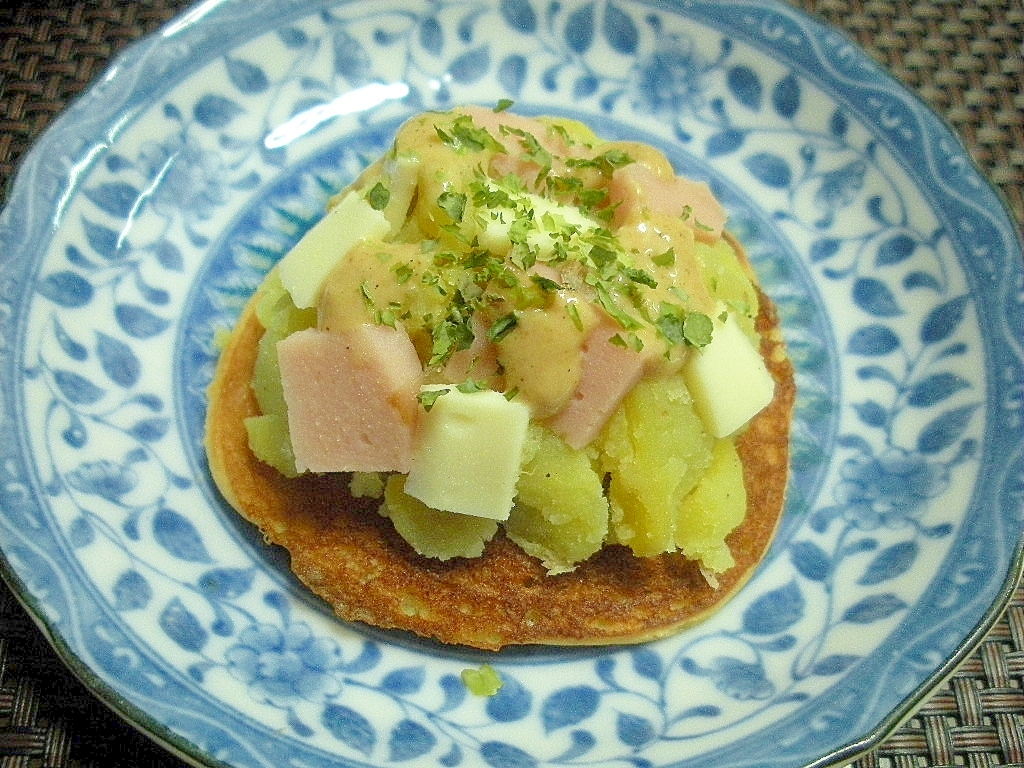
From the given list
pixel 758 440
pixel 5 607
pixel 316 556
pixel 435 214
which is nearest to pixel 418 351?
pixel 435 214

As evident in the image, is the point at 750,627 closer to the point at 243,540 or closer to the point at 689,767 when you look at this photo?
the point at 689,767

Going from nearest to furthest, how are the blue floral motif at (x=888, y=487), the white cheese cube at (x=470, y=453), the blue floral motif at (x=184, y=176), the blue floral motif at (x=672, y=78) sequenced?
the white cheese cube at (x=470, y=453) → the blue floral motif at (x=888, y=487) → the blue floral motif at (x=184, y=176) → the blue floral motif at (x=672, y=78)

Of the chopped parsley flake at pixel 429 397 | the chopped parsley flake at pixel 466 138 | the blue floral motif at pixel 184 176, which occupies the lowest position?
the chopped parsley flake at pixel 429 397

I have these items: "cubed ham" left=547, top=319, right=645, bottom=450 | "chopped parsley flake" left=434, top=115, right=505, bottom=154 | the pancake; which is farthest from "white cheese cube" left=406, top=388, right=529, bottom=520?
"chopped parsley flake" left=434, top=115, right=505, bottom=154

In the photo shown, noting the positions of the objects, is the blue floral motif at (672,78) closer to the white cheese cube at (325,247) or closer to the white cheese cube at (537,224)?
the white cheese cube at (537,224)

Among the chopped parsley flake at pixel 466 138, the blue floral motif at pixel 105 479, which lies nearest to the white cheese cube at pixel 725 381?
the chopped parsley flake at pixel 466 138

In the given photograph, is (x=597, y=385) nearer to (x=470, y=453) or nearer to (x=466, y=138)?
(x=470, y=453)
